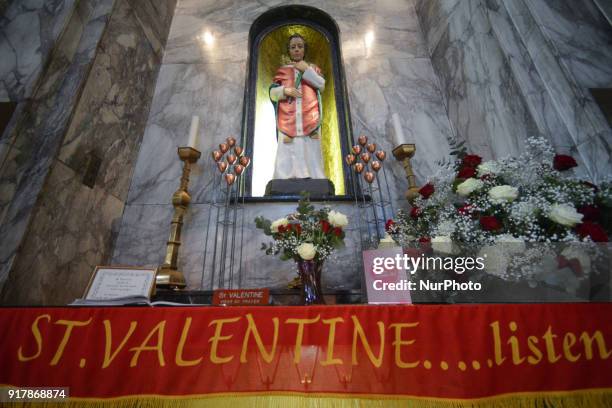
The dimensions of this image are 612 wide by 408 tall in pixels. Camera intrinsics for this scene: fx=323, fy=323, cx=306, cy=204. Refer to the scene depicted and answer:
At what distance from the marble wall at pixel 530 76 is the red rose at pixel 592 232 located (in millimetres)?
658

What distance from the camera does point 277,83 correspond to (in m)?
3.64

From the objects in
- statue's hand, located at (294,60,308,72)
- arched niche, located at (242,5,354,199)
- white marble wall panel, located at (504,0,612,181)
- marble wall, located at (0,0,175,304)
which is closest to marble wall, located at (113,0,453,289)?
arched niche, located at (242,5,354,199)

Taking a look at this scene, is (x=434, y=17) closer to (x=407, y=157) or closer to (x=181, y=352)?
(x=407, y=157)

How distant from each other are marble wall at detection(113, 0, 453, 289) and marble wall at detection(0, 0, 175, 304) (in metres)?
0.22

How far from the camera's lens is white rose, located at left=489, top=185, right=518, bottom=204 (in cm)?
158

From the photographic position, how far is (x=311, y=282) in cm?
183

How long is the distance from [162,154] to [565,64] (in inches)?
132

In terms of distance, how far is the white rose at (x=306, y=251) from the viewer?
1.73 meters

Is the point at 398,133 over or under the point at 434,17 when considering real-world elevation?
under

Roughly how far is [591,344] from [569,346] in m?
0.07

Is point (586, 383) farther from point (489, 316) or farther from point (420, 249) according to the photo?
point (420, 249)

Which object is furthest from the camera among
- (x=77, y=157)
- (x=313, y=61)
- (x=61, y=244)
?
(x=313, y=61)

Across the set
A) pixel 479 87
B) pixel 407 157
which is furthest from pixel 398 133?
pixel 479 87

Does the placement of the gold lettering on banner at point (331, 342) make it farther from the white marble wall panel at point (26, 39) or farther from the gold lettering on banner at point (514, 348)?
the white marble wall panel at point (26, 39)
